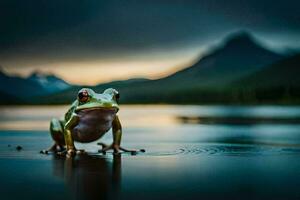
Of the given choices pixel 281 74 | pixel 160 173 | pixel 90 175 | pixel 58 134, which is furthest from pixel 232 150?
pixel 281 74

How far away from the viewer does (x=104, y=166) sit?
8.06 m

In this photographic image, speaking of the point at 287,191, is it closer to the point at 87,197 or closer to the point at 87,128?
the point at 87,197

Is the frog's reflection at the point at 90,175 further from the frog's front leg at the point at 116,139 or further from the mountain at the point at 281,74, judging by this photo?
the mountain at the point at 281,74

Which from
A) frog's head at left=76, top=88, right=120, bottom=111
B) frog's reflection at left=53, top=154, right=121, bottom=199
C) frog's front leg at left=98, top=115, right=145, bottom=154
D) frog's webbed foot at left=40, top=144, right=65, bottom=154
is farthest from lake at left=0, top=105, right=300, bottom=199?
frog's head at left=76, top=88, right=120, bottom=111

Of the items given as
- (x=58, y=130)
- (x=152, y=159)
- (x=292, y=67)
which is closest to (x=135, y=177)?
(x=152, y=159)

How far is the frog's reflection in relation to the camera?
19.0 ft

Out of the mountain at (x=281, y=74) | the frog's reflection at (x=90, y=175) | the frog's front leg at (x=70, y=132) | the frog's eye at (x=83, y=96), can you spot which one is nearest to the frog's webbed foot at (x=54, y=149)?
the frog's front leg at (x=70, y=132)

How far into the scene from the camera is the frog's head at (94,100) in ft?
30.7

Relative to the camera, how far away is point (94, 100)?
30.9 ft

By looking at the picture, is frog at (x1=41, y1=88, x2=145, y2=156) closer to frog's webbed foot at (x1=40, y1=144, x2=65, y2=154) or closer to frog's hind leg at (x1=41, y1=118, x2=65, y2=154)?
frog's webbed foot at (x1=40, y1=144, x2=65, y2=154)

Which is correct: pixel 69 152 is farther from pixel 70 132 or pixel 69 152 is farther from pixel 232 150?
pixel 232 150

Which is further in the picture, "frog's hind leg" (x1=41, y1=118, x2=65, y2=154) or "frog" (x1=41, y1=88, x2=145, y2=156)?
"frog's hind leg" (x1=41, y1=118, x2=65, y2=154)

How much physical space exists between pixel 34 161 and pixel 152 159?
137cm

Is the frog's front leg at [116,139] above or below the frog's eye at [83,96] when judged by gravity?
below
